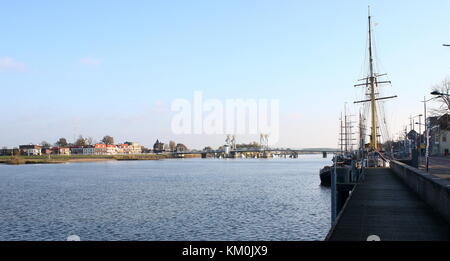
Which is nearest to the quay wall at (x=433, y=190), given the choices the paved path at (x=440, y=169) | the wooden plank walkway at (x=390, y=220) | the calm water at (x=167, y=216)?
the wooden plank walkway at (x=390, y=220)

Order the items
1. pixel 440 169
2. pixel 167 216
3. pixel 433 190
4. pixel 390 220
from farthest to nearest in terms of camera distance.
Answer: pixel 440 169 → pixel 167 216 → pixel 433 190 → pixel 390 220

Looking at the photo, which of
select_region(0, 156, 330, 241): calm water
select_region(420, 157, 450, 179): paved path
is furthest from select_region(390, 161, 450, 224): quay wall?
select_region(420, 157, 450, 179): paved path

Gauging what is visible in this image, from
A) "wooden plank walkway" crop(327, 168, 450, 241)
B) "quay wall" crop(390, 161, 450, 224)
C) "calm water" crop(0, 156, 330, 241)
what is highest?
"quay wall" crop(390, 161, 450, 224)

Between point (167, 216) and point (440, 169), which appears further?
point (440, 169)

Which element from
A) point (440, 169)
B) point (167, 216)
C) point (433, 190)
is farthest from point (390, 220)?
point (440, 169)

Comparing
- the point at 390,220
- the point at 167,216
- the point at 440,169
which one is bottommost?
the point at 167,216

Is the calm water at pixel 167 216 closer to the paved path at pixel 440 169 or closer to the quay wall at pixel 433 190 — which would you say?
the quay wall at pixel 433 190

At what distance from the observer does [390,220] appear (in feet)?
69.6

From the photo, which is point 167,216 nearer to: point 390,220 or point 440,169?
point 390,220

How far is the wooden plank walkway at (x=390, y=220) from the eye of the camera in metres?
17.7

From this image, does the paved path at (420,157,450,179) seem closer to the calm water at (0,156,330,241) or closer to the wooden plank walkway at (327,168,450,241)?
the calm water at (0,156,330,241)

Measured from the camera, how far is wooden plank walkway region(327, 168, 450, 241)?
58.1 ft
